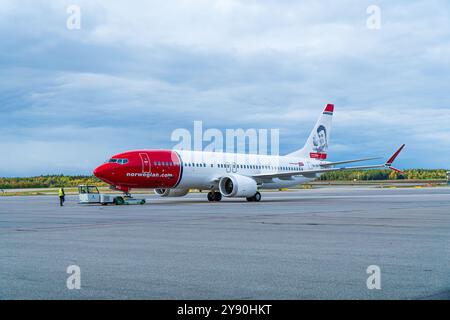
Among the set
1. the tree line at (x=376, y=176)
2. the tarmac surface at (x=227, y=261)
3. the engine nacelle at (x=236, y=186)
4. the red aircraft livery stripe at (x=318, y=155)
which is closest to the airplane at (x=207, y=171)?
the engine nacelle at (x=236, y=186)

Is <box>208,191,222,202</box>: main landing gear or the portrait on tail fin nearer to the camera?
<box>208,191,222,202</box>: main landing gear

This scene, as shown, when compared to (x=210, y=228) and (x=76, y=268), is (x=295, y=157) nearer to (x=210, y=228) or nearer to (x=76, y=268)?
(x=210, y=228)

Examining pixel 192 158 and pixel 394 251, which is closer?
pixel 394 251

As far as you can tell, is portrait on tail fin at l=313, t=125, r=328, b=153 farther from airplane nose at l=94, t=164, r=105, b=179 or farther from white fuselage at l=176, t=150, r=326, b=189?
airplane nose at l=94, t=164, r=105, b=179

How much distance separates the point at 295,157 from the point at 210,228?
112 feet

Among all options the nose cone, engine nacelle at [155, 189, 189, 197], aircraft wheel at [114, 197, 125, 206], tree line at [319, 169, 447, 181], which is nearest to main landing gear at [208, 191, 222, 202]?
engine nacelle at [155, 189, 189, 197]

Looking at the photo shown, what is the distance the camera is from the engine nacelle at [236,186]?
40.4 meters

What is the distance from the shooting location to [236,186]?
40281mm

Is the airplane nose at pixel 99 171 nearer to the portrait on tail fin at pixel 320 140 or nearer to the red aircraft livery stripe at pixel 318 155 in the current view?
the red aircraft livery stripe at pixel 318 155

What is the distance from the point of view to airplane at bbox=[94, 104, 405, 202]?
1497 inches

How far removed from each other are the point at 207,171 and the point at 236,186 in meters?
3.03

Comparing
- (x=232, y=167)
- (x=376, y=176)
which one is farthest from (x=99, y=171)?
(x=376, y=176)
